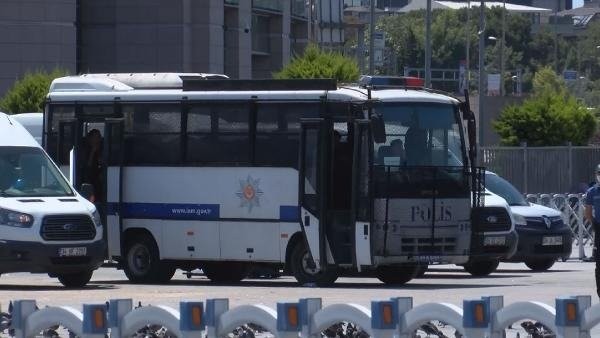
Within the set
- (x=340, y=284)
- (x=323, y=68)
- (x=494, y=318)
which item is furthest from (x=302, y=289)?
(x=323, y=68)

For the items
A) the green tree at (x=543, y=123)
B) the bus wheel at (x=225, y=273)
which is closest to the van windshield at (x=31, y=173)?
the bus wheel at (x=225, y=273)

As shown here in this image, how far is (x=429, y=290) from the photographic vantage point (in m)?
20.8

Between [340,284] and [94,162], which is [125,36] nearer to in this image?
[94,162]

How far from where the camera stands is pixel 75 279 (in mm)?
21812

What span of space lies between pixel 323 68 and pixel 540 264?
18.3 m

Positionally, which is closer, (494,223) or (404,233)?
(404,233)

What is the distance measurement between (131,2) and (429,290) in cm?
3838

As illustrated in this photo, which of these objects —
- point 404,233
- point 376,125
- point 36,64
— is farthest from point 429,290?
point 36,64

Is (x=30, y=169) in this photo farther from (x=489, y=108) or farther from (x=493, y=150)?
(x=489, y=108)

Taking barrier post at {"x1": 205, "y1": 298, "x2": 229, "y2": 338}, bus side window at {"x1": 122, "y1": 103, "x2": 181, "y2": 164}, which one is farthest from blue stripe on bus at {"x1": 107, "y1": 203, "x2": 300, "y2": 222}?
barrier post at {"x1": 205, "y1": 298, "x2": 229, "y2": 338}

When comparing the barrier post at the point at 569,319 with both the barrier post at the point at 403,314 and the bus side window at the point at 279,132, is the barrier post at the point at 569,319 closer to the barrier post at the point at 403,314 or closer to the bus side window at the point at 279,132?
the barrier post at the point at 403,314

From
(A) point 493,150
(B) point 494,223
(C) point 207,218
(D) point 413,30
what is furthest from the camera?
(D) point 413,30

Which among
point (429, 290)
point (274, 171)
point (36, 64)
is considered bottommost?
point (429, 290)

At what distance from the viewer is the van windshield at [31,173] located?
21.5 metres
